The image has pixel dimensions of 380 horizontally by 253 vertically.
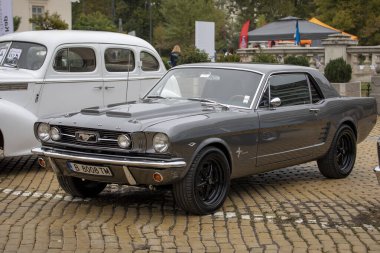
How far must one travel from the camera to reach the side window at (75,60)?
9852 millimetres

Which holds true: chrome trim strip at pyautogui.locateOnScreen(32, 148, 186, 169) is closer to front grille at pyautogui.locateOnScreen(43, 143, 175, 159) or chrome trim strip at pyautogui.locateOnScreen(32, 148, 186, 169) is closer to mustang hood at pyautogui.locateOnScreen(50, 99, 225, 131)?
front grille at pyautogui.locateOnScreen(43, 143, 175, 159)

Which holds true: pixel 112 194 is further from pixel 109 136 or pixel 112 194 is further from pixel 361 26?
pixel 361 26

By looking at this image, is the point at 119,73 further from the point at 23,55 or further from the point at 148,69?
the point at 23,55

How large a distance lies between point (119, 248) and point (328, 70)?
46.4 feet

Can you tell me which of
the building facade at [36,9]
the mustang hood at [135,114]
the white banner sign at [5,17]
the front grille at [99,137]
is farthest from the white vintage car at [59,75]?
the building facade at [36,9]

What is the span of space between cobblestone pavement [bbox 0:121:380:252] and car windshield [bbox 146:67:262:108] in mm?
1203

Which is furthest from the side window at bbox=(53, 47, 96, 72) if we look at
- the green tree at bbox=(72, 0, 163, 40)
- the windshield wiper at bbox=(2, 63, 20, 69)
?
the green tree at bbox=(72, 0, 163, 40)

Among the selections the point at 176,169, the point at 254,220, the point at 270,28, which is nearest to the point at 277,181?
the point at 254,220

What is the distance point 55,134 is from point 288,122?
281 cm

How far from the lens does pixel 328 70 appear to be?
18875 mm

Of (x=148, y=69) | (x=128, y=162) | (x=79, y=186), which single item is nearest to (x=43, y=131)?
(x=79, y=186)

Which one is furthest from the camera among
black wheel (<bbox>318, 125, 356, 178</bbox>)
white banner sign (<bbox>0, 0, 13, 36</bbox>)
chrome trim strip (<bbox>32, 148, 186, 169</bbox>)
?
white banner sign (<bbox>0, 0, 13, 36</bbox>)

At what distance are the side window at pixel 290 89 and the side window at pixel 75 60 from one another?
3.36 meters

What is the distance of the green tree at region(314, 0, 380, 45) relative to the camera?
48094 mm
